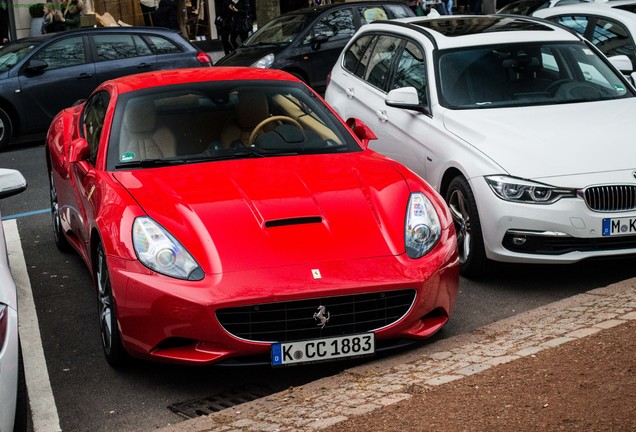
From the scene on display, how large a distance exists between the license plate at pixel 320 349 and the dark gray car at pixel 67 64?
10667 millimetres

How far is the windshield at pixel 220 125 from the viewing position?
24.2ft

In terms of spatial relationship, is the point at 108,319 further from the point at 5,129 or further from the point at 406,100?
the point at 5,129

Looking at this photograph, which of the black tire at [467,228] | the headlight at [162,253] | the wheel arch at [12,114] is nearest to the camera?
the headlight at [162,253]

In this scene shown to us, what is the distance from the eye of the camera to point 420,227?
21.4ft

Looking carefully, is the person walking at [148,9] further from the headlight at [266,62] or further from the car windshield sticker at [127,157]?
the car windshield sticker at [127,157]

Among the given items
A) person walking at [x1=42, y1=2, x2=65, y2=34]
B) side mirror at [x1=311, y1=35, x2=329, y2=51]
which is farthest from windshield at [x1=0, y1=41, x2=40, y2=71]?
person walking at [x1=42, y1=2, x2=65, y2=34]

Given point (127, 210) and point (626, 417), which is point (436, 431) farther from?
point (127, 210)

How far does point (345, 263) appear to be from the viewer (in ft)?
20.1

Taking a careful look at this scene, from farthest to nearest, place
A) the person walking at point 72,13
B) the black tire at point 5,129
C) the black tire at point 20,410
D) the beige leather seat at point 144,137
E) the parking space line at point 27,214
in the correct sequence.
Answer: the person walking at point 72,13
the black tire at point 5,129
the parking space line at point 27,214
the beige leather seat at point 144,137
the black tire at point 20,410

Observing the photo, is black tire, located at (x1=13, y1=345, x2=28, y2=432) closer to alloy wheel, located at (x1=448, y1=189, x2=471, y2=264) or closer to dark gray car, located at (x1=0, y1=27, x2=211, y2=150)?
alloy wheel, located at (x1=448, y1=189, x2=471, y2=264)

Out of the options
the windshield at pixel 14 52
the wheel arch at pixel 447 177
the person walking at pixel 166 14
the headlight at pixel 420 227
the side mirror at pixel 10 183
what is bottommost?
the person walking at pixel 166 14

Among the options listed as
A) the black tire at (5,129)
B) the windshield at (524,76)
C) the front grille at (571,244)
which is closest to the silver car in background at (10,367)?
the front grille at (571,244)

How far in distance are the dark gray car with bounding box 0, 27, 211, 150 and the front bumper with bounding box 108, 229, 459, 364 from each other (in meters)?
10.2

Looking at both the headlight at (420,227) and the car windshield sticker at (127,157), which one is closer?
the headlight at (420,227)
